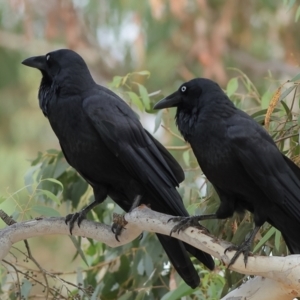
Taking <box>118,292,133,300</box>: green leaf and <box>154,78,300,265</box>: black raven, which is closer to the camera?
<box>154,78,300,265</box>: black raven

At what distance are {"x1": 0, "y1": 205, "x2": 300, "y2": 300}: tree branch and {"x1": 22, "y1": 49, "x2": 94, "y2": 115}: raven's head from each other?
514 millimetres

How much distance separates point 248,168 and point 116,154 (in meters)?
0.49

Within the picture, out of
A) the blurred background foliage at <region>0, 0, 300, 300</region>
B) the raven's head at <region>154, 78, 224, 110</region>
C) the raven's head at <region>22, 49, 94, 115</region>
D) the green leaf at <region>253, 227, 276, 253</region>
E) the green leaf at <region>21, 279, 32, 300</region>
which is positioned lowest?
the green leaf at <region>253, 227, 276, 253</region>

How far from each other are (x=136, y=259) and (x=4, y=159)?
438cm

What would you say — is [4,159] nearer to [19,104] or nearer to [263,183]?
[19,104]

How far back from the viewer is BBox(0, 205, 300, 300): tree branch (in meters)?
2.15

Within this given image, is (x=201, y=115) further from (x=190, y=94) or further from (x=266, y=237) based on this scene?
(x=266, y=237)

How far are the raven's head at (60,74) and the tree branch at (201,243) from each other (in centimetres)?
51

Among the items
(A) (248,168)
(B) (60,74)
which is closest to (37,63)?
(B) (60,74)

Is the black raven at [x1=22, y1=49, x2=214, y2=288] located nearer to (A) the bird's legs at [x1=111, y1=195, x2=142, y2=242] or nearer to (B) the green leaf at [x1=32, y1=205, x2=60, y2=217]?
(B) the green leaf at [x1=32, y1=205, x2=60, y2=217]

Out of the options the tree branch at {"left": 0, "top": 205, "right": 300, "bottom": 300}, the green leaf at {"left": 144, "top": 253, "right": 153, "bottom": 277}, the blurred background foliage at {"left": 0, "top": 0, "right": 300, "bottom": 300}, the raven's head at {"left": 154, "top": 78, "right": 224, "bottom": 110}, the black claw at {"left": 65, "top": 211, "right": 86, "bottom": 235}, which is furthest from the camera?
the blurred background foliage at {"left": 0, "top": 0, "right": 300, "bottom": 300}

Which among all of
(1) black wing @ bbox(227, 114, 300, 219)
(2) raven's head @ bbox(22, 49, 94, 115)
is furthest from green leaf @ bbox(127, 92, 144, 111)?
(1) black wing @ bbox(227, 114, 300, 219)

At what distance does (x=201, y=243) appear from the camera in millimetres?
2264

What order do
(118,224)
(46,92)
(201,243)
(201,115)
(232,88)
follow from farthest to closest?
1. (232,88)
2. (46,92)
3. (201,115)
4. (118,224)
5. (201,243)
